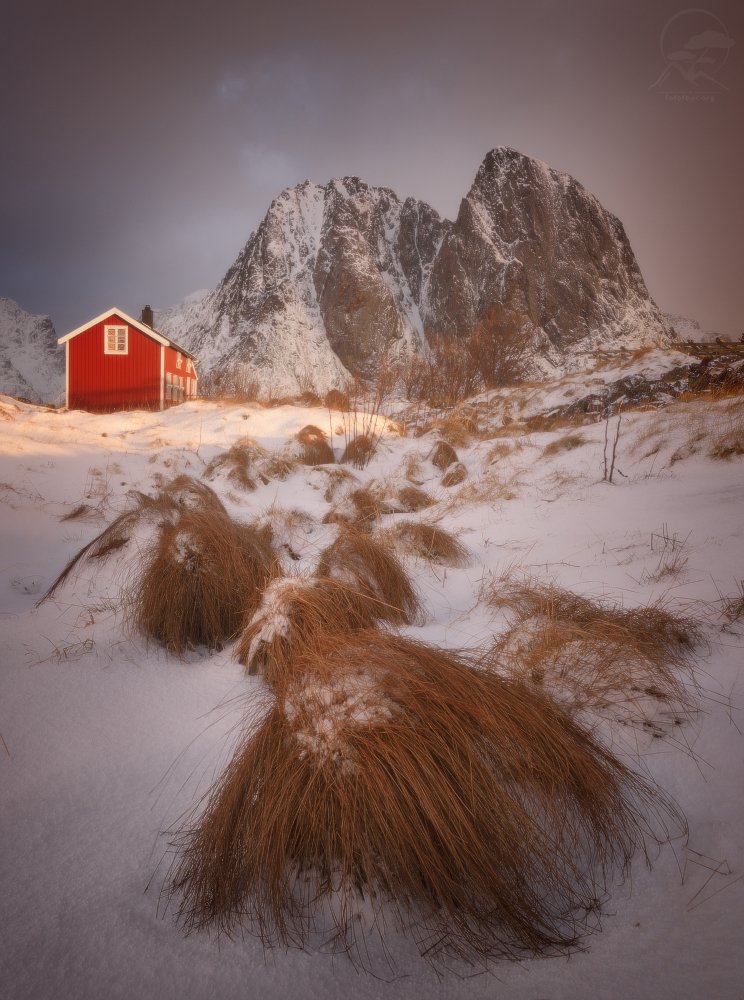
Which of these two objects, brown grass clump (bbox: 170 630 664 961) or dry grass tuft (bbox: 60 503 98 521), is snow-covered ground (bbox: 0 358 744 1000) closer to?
brown grass clump (bbox: 170 630 664 961)

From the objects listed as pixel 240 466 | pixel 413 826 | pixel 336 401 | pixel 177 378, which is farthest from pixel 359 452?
pixel 177 378

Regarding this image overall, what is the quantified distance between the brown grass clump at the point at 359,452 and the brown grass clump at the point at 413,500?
8.00 ft

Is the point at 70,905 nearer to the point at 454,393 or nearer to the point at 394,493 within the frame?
the point at 394,493

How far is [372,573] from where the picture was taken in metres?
2.60

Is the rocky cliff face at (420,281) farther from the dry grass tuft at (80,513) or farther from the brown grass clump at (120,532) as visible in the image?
the brown grass clump at (120,532)

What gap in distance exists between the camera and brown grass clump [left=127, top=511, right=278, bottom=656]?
2.10m

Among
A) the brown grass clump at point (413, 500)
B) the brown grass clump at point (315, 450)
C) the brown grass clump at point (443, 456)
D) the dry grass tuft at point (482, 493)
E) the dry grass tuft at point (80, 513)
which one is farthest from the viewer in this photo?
the brown grass clump at point (315, 450)

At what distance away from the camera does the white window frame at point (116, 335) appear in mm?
18078

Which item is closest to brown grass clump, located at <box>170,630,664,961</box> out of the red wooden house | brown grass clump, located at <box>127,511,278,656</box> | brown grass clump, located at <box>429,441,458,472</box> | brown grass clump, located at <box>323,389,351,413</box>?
brown grass clump, located at <box>127,511,278,656</box>

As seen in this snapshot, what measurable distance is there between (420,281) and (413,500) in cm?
6279

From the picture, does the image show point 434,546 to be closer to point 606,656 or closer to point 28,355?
Answer: point 606,656

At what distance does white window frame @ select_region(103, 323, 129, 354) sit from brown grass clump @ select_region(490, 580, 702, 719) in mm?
21036

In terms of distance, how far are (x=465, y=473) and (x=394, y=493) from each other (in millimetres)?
1667

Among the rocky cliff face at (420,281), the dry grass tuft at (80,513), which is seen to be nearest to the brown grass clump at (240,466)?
the dry grass tuft at (80,513)
